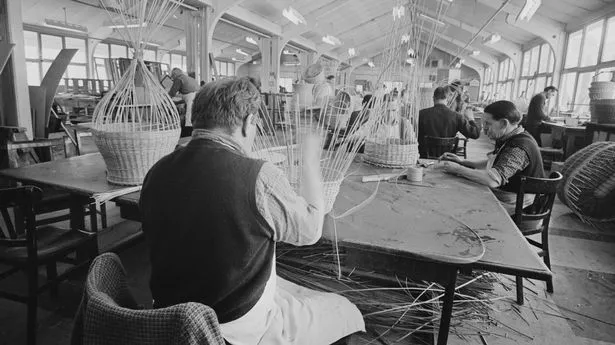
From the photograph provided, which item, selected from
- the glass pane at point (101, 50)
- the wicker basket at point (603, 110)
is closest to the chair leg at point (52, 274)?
the wicker basket at point (603, 110)

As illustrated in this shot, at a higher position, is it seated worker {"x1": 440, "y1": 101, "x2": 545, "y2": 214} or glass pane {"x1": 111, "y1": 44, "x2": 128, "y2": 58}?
glass pane {"x1": 111, "y1": 44, "x2": 128, "y2": 58}

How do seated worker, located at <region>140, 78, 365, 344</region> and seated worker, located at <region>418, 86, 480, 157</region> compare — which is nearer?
seated worker, located at <region>140, 78, 365, 344</region>

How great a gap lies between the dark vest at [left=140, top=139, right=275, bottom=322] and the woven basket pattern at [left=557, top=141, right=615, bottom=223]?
359 cm

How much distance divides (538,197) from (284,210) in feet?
6.05

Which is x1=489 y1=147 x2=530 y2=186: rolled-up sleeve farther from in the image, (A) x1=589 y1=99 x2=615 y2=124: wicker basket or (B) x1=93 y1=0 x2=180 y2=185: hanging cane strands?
(A) x1=589 y1=99 x2=615 y2=124: wicker basket

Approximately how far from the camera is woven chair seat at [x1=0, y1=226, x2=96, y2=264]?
5.30 feet

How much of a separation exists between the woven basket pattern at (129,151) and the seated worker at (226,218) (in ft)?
2.32

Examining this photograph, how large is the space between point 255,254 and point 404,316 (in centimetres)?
124

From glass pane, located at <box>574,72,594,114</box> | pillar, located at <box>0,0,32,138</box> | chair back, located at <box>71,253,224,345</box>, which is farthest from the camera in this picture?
glass pane, located at <box>574,72,594,114</box>

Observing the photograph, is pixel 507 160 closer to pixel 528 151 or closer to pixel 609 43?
pixel 528 151

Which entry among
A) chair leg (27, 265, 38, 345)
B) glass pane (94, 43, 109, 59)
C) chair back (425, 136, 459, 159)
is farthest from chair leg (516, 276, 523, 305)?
glass pane (94, 43, 109, 59)

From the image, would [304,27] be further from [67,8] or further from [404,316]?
[404,316]

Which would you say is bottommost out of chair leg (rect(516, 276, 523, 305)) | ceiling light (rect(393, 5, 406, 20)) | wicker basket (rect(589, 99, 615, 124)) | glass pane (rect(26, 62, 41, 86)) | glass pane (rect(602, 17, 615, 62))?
chair leg (rect(516, 276, 523, 305))

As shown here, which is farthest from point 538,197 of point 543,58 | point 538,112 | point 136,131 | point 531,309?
point 543,58
